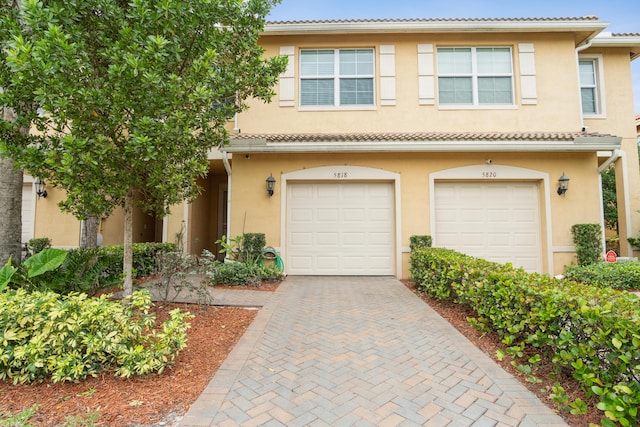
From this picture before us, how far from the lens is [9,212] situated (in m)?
5.29

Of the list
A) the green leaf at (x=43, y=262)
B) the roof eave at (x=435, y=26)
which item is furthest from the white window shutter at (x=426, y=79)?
the green leaf at (x=43, y=262)

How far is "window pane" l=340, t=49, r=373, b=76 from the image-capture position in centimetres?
904

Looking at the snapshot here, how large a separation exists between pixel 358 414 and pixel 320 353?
1184 millimetres

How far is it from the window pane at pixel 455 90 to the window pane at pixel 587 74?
4.19m

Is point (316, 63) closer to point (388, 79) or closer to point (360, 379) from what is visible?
point (388, 79)

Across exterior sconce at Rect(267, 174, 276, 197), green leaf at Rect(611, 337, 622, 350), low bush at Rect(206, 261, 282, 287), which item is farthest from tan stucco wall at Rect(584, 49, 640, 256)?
low bush at Rect(206, 261, 282, 287)

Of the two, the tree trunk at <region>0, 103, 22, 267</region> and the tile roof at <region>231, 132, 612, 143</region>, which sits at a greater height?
the tile roof at <region>231, 132, 612, 143</region>

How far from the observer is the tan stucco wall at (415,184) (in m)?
8.14

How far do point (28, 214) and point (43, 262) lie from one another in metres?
8.08

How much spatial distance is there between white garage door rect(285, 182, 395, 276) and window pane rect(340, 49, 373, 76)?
10.9ft

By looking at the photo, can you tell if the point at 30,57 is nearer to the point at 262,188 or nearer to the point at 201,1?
the point at 201,1

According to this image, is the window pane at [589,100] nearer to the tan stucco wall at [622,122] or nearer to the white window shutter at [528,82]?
the tan stucco wall at [622,122]

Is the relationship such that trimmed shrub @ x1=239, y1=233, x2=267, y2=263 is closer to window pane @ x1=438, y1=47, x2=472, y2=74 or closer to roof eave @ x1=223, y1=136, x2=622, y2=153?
roof eave @ x1=223, y1=136, x2=622, y2=153

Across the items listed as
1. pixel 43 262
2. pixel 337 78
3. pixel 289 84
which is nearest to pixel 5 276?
pixel 43 262
